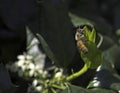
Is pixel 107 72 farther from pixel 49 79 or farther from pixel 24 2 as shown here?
pixel 24 2

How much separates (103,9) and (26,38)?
1309 millimetres

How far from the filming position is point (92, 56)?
1.10 m

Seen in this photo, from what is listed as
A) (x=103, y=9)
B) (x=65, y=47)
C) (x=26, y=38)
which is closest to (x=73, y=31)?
(x=65, y=47)

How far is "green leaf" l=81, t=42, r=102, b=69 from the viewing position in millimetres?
1075

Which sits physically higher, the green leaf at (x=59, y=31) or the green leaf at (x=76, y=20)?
the green leaf at (x=59, y=31)

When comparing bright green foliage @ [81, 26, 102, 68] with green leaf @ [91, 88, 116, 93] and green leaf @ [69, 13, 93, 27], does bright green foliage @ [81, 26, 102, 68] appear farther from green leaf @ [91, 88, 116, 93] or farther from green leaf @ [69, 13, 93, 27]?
green leaf @ [69, 13, 93, 27]

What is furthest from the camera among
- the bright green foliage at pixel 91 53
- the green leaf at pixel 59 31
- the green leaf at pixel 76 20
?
the green leaf at pixel 76 20

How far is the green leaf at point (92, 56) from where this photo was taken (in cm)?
108

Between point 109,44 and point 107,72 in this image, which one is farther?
point 109,44

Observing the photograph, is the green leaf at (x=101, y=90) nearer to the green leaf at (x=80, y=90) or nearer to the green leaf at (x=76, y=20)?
the green leaf at (x=80, y=90)

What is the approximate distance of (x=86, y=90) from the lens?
109 cm

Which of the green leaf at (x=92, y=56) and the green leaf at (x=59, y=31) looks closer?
the green leaf at (x=92, y=56)

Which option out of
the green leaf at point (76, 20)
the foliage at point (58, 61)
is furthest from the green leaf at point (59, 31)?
the green leaf at point (76, 20)

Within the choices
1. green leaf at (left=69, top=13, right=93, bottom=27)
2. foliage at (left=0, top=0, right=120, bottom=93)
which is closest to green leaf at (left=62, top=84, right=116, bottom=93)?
foliage at (left=0, top=0, right=120, bottom=93)
